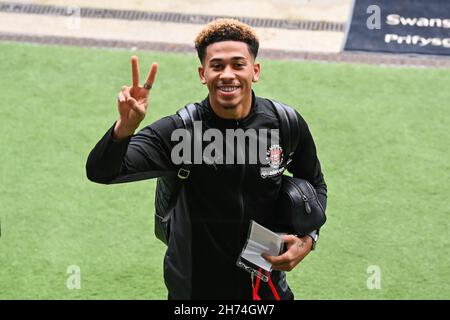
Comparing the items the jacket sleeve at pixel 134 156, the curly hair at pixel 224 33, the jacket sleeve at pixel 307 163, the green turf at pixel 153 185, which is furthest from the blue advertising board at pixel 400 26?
the jacket sleeve at pixel 134 156

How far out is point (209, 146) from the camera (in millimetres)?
5000

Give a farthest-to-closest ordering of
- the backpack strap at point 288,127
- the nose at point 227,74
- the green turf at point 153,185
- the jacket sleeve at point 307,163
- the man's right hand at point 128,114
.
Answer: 1. the green turf at point 153,185
2. the jacket sleeve at point 307,163
3. the backpack strap at point 288,127
4. the nose at point 227,74
5. the man's right hand at point 128,114

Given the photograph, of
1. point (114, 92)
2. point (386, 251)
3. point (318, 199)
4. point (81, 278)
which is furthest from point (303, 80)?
point (318, 199)

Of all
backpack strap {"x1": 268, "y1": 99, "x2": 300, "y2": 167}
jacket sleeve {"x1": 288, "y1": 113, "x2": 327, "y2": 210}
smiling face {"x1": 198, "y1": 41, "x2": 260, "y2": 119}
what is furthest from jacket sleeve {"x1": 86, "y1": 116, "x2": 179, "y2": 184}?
jacket sleeve {"x1": 288, "y1": 113, "x2": 327, "y2": 210}

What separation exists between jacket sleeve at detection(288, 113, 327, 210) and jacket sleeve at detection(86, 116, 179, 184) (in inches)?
30.9

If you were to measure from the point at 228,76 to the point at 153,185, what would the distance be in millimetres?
3933

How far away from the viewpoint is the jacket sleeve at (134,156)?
15.0 ft

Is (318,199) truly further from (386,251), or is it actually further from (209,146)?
(386,251)

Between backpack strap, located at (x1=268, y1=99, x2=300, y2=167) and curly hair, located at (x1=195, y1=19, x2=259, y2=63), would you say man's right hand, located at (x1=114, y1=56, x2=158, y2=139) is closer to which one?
curly hair, located at (x1=195, y1=19, x2=259, y2=63)

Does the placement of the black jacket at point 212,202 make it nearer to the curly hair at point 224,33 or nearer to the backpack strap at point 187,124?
the backpack strap at point 187,124

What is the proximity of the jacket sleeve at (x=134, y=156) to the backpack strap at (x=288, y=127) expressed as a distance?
62 centimetres

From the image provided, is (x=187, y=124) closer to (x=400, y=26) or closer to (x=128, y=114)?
(x=128, y=114)

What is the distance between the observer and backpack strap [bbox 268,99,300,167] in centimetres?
518

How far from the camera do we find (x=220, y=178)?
504cm
